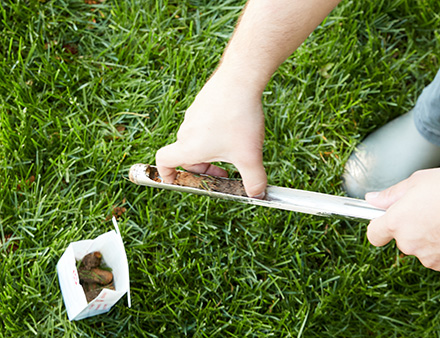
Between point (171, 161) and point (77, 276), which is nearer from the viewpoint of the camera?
point (171, 161)

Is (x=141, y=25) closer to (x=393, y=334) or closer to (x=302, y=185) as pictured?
(x=302, y=185)

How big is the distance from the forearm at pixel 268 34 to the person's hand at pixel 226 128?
0.14 feet

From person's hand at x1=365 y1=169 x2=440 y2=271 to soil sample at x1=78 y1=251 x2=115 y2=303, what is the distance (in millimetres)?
958

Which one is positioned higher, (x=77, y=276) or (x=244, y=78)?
(x=244, y=78)

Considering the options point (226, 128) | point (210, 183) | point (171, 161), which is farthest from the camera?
point (210, 183)

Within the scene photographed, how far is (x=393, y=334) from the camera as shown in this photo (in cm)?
193

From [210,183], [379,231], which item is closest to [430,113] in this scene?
[379,231]

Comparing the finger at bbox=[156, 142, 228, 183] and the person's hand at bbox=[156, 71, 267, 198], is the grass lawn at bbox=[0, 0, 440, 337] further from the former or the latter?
the person's hand at bbox=[156, 71, 267, 198]

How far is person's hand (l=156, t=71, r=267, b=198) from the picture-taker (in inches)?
53.3

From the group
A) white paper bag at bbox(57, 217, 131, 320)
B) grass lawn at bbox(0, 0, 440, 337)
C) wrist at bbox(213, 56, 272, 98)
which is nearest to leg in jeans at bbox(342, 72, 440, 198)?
grass lawn at bbox(0, 0, 440, 337)

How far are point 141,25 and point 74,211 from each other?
2.99 ft

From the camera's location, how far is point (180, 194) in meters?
2.03

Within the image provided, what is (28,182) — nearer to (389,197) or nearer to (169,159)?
(169,159)

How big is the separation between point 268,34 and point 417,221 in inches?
25.9
